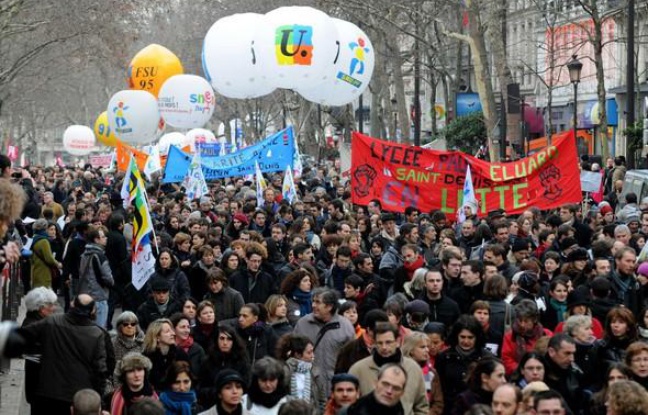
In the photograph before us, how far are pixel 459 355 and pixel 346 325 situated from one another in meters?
1.19

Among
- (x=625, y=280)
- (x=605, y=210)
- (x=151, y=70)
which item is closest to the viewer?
(x=625, y=280)

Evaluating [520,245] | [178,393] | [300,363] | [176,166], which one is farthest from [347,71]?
[178,393]

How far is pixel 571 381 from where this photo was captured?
9562 millimetres

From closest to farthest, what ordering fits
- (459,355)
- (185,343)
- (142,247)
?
(459,355)
(185,343)
(142,247)

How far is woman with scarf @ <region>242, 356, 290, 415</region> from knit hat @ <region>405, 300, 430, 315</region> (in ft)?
7.96

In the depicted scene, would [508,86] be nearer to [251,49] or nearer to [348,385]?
[251,49]

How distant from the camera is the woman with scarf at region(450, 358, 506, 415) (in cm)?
896

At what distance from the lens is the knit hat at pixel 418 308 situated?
1101 cm

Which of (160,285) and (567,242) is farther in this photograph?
(567,242)

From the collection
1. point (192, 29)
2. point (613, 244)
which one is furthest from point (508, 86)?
point (192, 29)

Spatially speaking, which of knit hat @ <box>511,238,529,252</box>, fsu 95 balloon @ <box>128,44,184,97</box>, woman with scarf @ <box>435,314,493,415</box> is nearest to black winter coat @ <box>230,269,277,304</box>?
knit hat @ <box>511,238,529,252</box>

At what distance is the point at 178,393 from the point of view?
30.8ft

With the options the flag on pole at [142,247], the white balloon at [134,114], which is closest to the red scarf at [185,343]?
the flag on pole at [142,247]

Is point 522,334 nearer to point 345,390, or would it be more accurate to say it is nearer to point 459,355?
point 459,355
